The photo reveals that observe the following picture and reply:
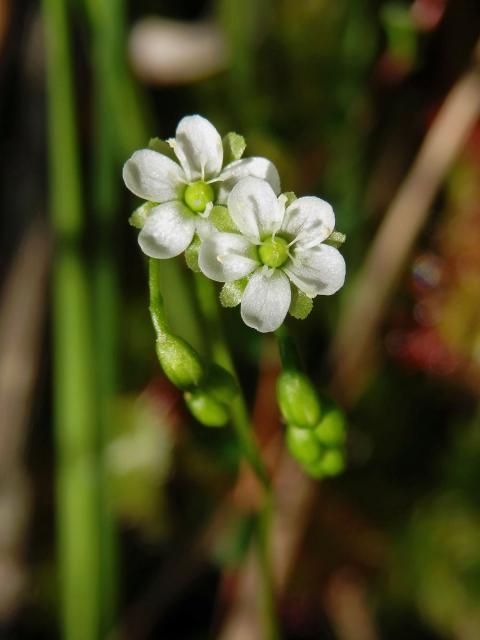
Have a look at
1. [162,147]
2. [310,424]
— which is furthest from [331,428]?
[162,147]

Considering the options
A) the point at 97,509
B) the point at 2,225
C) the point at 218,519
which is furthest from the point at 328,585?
the point at 2,225

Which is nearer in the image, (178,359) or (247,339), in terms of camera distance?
(178,359)

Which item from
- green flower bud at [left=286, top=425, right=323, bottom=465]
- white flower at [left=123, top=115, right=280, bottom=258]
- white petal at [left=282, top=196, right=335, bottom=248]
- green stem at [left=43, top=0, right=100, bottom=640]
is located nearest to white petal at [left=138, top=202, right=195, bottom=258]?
white flower at [left=123, top=115, right=280, bottom=258]

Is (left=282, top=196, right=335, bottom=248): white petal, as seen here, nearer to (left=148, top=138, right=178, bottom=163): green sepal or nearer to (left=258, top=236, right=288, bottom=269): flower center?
(left=258, top=236, right=288, bottom=269): flower center

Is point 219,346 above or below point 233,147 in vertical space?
below

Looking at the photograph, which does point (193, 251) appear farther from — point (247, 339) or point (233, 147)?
point (247, 339)

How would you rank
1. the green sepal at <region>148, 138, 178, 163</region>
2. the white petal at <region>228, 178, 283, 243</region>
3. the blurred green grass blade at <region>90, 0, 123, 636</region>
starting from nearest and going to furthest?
the white petal at <region>228, 178, 283, 243</region>, the green sepal at <region>148, 138, 178, 163</region>, the blurred green grass blade at <region>90, 0, 123, 636</region>

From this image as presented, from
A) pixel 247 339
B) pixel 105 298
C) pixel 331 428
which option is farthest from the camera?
pixel 247 339
